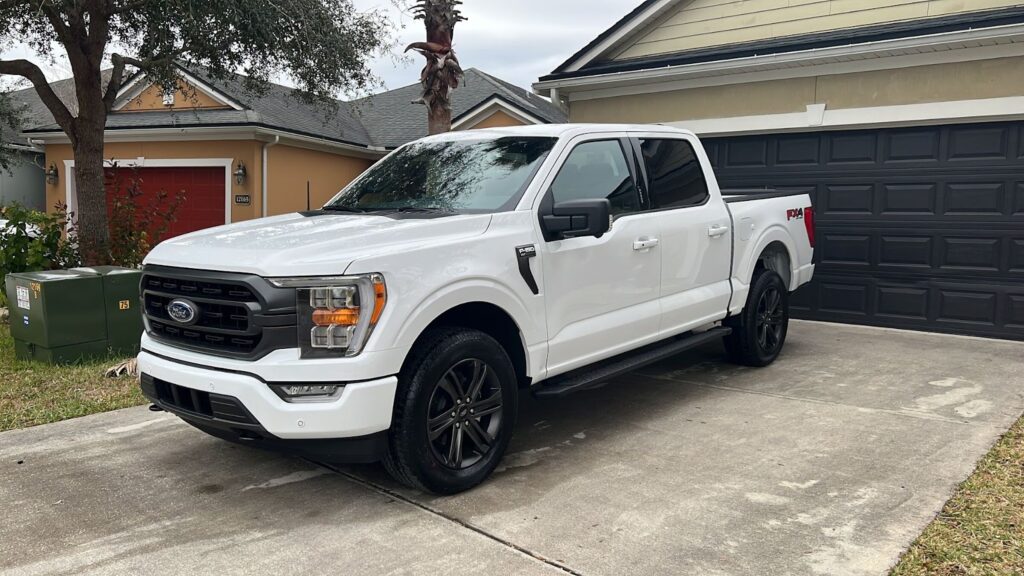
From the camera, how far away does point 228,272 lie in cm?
387

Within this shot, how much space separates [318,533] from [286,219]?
2.00 m

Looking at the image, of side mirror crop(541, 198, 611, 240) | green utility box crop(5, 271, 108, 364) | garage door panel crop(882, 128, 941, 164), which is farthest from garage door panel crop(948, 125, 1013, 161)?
green utility box crop(5, 271, 108, 364)

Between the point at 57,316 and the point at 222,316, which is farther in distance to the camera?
the point at 57,316

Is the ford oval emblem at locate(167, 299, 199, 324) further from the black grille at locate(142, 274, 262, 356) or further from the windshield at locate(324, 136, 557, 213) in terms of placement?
the windshield at locate(324, 136, 557, 213)

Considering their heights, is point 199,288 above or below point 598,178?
below

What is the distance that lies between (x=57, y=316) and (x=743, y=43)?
335 inches

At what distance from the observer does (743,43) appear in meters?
10.3

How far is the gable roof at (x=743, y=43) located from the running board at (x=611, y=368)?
4.40 meters

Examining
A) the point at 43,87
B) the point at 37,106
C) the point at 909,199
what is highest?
the point at 37,106

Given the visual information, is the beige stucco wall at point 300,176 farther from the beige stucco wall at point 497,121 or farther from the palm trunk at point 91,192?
the palm trunk at point 91,192

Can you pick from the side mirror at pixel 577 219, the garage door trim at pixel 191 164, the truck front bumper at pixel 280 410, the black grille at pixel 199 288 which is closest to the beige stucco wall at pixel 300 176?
the garage door trim at pixel 191 164

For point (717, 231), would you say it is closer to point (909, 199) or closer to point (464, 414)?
point (464, 414)

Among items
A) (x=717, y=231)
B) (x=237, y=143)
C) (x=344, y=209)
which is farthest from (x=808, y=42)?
(x=237, y=143)

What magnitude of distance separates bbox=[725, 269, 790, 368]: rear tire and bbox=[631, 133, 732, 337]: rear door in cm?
50
